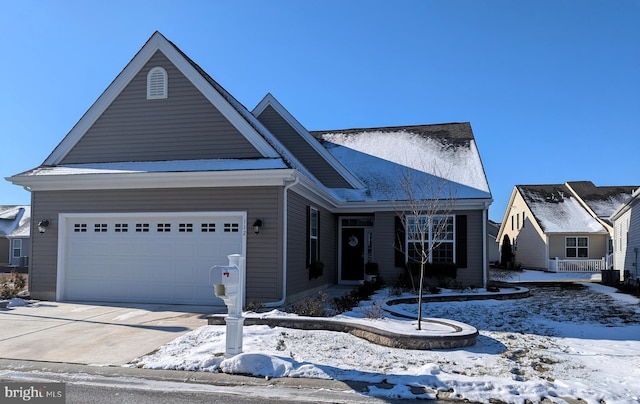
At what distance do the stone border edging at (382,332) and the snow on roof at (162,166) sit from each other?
13.3 feet

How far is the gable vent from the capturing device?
1341 centimetres

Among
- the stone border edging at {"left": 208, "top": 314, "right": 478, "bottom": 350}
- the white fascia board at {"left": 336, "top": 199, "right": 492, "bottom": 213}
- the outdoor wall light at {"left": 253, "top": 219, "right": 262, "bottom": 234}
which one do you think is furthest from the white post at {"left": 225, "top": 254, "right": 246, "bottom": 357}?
the white fascia board at {"left": 336, "top": 199, "right": 492, "bottom": 213}

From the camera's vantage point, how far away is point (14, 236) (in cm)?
3519

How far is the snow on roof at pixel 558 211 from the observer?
2844 centimetres

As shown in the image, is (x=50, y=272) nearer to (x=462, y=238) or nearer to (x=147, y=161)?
(x=147, y=161)

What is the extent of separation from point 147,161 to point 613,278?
18894 mm

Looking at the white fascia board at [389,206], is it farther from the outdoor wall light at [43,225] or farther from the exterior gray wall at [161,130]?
the outdoor wall light at [43,225]

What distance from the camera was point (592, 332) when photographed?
934cm

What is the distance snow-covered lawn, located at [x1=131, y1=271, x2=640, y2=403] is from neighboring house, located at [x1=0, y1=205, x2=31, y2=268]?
32469 mm

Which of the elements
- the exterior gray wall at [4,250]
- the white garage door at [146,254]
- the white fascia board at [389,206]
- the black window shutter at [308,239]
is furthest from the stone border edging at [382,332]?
the exterior gray wall at [4,250]

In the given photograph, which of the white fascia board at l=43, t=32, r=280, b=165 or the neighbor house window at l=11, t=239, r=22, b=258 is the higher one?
the white fascia board at l=43, t=32, r=280, b=165

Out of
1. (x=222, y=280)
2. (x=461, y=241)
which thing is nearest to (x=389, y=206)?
(x=461, y=241)

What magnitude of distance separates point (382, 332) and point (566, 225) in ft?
81.4

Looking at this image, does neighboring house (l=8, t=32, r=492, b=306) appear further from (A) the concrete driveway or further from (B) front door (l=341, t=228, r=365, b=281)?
(B) front door (l=341, t=228, r=365, b=281)
